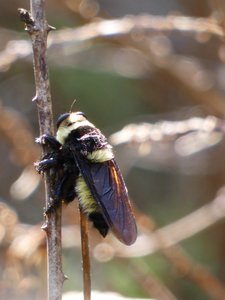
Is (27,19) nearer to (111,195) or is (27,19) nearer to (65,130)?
(65,130)

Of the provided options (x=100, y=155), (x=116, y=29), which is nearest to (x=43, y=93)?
(x=100, y=155)

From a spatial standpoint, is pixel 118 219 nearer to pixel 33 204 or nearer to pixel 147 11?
pixel 33 204

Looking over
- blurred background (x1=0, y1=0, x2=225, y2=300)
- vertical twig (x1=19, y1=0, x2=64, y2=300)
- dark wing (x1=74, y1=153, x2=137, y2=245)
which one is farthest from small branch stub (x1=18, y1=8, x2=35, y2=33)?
blurred background (x1=0, y1=0, x2=225, y2=300)

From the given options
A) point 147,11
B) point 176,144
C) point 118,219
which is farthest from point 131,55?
point 118,219

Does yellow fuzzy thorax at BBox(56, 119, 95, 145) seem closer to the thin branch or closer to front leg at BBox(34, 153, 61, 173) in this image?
front leg at BBox(34, 153, 61, 173)

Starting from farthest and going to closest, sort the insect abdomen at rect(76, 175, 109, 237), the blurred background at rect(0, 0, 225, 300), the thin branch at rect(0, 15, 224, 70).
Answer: the blurred background at rect(0, 0, 225, 300) → the thin branch at rect(0, 15, 224, 70) → the insect abdomen at rect(76, 175, 109, 237)

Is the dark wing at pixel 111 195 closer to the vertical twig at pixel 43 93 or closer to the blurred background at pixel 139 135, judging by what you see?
the vertical twig at pixel 43 93
